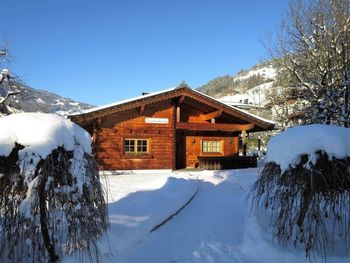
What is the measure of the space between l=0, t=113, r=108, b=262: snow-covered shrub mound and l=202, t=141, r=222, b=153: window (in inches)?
732

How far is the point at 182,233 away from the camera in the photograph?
7812 millimetres

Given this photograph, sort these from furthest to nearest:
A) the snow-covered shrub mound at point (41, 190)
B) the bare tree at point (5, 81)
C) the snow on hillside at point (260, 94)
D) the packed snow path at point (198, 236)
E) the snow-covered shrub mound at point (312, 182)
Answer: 1. the snow on hillside at point (260, 94)
2. the bare tree at point (5, 81)
3. the packed snow path at point (198, 236)
4. the snow-covered shrub mound at point (312, 182)
5. the snow-covered shrub mound at point (41, 190)

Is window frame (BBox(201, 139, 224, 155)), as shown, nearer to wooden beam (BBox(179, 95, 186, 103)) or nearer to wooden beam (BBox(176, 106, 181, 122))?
wooden beam (BBox(176, 106, 181, 122))

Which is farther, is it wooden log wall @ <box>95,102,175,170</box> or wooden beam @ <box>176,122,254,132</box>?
wooden beam @ <box>176,122,254,132</box>

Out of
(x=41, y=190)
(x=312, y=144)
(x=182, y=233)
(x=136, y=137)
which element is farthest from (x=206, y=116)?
(x=41, y=190)

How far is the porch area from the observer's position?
21391mm

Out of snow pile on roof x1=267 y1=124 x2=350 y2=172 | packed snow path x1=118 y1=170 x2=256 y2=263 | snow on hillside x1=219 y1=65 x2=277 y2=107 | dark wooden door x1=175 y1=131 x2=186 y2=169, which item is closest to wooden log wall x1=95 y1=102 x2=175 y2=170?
dark wooden door x1=175 y1=131 x2=186 y2=169

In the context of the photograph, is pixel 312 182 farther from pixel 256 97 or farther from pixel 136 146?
pixel 256 97

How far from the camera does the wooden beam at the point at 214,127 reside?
70.7 feet

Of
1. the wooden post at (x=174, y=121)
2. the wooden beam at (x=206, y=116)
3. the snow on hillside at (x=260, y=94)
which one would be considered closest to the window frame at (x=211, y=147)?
the wooden beam at (x=206, y=116)

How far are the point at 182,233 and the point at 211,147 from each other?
52.8 ft

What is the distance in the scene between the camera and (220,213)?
33.1 ft

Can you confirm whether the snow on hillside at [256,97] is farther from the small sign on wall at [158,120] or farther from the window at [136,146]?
the window at [136,146]

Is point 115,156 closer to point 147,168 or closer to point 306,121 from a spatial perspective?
point 147,168
